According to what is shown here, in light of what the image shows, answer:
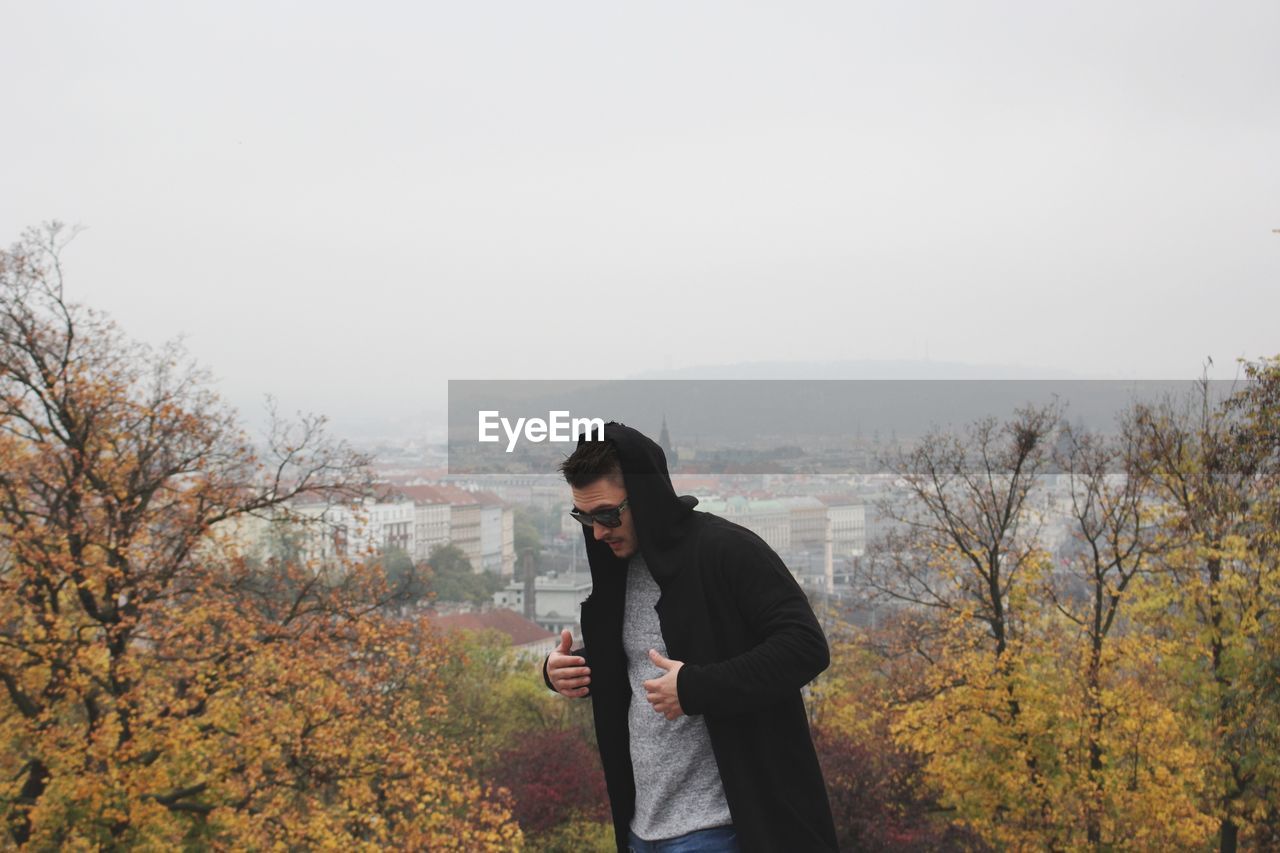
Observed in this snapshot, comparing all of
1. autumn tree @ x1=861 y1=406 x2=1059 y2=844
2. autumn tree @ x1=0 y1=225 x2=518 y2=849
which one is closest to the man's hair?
autumn tree @ x1=0 y1=225 x2=518 y2=849

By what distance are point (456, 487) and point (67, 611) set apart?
69129 mm

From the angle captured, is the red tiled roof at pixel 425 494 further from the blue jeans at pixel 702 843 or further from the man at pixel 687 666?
the blue jeans at pixel 702 843

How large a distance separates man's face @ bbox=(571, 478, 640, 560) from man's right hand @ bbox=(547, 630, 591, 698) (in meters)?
0.30

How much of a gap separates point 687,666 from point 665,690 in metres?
0.08

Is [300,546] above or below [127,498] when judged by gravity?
below

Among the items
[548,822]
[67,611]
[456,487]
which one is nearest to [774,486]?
[456,487]

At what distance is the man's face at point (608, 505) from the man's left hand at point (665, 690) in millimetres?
329

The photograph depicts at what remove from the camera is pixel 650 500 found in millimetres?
2799

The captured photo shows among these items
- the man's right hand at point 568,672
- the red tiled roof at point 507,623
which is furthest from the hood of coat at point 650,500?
the red tiled roof at point 507,623

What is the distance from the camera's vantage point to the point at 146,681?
12.8 m

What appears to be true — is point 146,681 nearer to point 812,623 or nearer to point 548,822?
point 812,623

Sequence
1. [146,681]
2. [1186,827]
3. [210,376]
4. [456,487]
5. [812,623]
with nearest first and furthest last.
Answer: [812,623]
[146,681]
[1186,827]
[210,376]
[456,487]

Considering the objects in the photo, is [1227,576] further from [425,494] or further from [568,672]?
[425,494]

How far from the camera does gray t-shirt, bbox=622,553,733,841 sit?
9.12 feet
